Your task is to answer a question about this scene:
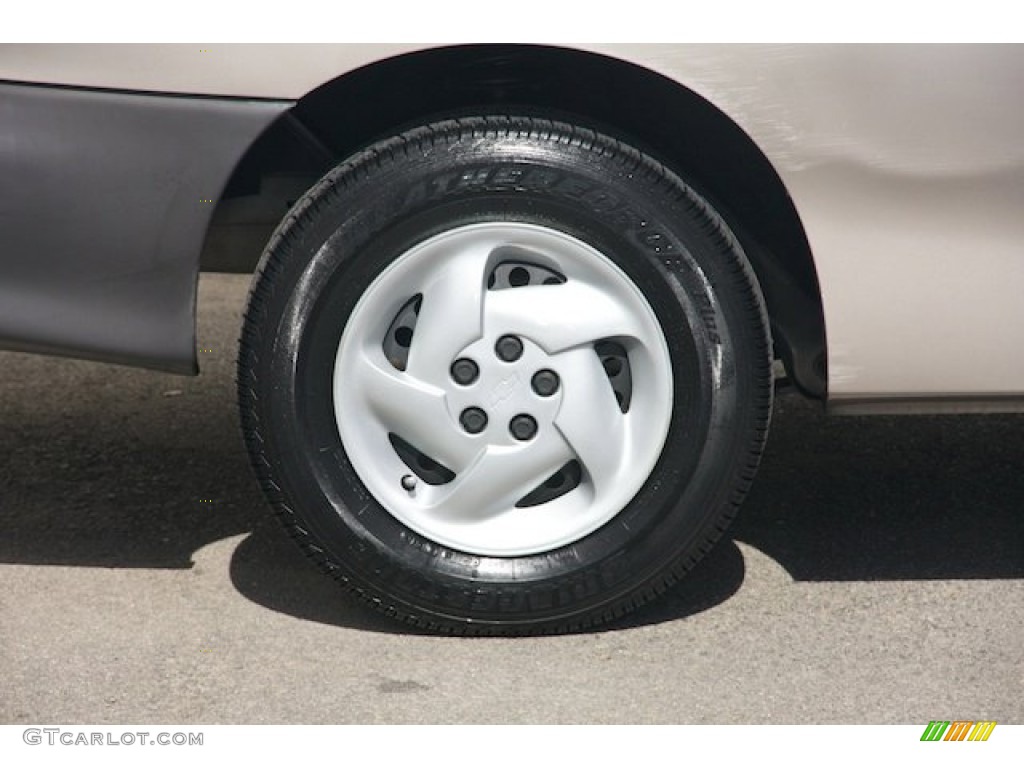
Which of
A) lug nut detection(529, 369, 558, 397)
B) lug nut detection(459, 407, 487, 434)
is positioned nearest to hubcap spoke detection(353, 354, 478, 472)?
lug nut detection(459, 407, 487, 434)

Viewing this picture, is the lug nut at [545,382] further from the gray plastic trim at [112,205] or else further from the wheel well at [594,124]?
the gray plastic trim at [112,205]

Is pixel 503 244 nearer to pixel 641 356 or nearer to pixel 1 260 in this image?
pixel 641 356

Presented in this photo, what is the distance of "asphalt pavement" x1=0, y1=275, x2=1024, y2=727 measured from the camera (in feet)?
9.26

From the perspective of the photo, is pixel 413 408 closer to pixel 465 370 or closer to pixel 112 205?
pixel 465 370

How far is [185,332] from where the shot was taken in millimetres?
2934

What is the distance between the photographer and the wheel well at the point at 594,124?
9.62 feet

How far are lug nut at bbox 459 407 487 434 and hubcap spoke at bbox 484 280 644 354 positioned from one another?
0.15 metres

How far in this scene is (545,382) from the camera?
9.71 feet

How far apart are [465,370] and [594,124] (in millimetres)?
497
